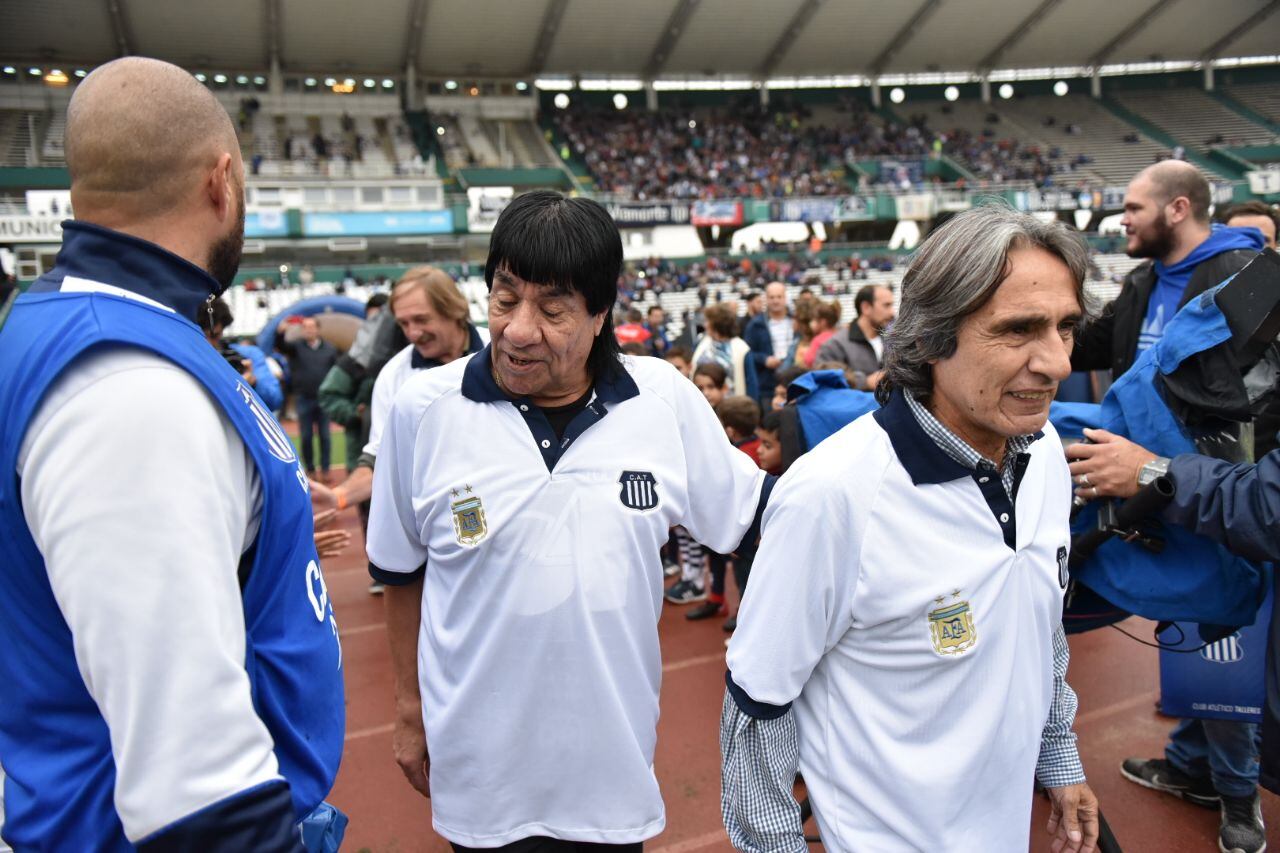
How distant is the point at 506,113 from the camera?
40.4 metres

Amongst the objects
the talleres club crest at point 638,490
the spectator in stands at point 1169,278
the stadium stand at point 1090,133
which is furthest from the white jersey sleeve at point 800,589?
the stadium stand at point 1090,133

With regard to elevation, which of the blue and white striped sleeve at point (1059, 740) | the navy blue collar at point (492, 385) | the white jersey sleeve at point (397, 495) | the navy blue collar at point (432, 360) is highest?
the navy blue collar at point (492, 385)

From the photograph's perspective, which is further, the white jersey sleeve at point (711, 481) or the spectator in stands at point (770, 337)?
the spectator in stands at point (770, 337)

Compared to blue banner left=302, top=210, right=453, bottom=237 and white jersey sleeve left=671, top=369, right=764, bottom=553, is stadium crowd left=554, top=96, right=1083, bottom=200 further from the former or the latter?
white jersey sleeve left=671, top=369, right=764, bottom=553

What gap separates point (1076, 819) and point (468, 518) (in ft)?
4.55

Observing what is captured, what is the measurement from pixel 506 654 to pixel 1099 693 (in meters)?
3.55

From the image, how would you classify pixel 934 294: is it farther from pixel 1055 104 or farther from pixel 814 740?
pixel 1055 104

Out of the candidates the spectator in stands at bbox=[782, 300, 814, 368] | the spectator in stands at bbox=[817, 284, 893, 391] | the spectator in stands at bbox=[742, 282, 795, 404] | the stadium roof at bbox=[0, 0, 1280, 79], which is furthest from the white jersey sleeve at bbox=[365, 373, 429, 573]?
the stadium roof at bbox=[0, 0, 1280, 79]

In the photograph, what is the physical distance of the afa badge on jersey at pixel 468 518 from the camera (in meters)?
1.84

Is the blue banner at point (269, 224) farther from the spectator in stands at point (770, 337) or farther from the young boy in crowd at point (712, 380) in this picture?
the young boy in crowd at point (712, 380)

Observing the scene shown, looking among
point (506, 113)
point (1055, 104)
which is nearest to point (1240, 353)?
point (506, 113)

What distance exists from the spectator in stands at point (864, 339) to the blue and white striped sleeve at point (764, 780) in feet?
13.5

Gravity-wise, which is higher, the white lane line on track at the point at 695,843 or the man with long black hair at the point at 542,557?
the man with long black hair at the point at 542,557

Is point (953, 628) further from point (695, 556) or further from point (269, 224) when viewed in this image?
point (269, 224)
